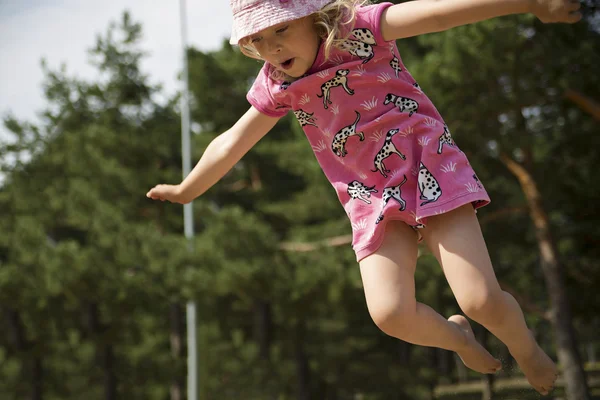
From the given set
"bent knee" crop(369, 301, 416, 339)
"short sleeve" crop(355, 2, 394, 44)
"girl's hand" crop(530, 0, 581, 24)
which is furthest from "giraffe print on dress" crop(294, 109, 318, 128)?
"girl's hand" crop(530, 0, 581, 24)

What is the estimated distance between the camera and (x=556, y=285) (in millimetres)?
13836

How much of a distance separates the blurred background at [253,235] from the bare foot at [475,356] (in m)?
8.62

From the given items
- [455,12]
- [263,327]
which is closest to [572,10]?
[455,12]

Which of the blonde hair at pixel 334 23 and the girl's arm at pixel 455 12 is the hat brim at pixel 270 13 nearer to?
the blonde hair at pixel 334 23

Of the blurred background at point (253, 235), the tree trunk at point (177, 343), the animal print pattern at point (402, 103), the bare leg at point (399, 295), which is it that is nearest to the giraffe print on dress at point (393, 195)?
the bare leg at point (399, 295)

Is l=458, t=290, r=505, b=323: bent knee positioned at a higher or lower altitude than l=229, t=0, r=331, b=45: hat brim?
lower

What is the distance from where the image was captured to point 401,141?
2686 mm

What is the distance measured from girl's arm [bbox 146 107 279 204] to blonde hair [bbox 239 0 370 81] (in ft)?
1.16

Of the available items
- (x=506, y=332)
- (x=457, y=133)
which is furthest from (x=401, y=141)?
(x=457, y=133)

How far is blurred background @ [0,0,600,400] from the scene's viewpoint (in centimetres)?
1246

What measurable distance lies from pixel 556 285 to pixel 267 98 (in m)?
12.0

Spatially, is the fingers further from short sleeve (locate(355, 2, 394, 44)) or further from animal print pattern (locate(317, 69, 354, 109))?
animal print pattern (locate(317, 69, 354, 109))

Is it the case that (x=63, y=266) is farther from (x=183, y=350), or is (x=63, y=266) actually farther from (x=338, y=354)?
(x=338, y=354)

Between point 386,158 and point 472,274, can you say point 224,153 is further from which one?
point 472,274
